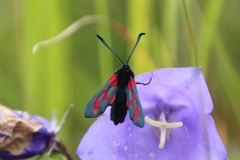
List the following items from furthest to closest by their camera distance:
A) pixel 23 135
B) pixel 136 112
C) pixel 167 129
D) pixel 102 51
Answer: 1. pixel 102 51
2. pixel 167 129
3. pixel 23 135
4. pixel 136 112

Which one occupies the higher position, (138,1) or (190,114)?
(138,1)

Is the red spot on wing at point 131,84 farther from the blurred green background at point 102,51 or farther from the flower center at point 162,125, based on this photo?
the blurred green background at point 102,51

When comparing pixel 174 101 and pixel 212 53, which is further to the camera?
pixel 212 53

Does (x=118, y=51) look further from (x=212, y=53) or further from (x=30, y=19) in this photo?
(x=30, y=19)

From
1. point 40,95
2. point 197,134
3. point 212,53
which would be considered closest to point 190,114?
point 197,134

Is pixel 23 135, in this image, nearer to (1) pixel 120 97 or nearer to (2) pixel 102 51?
(1) pixel 120 97

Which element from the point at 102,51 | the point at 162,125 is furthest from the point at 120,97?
the point at 102,51

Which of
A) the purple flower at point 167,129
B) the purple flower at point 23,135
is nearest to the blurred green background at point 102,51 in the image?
the purple flower at point 167,129
